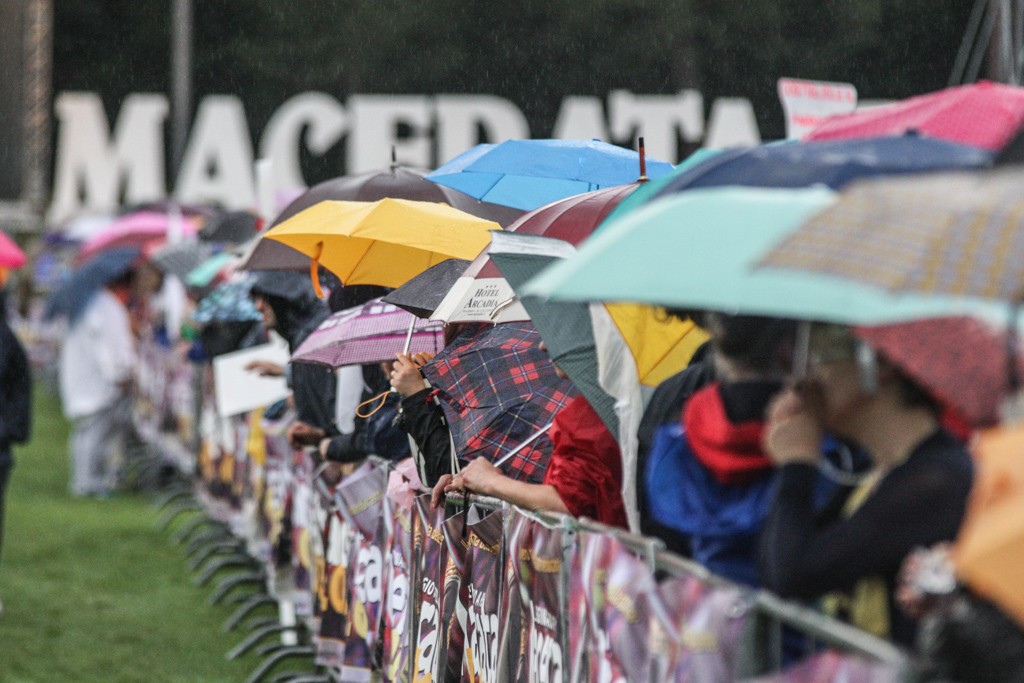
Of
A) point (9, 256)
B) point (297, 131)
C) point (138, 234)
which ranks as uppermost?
point (9, 256)

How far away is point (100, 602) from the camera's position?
1090 centimetres

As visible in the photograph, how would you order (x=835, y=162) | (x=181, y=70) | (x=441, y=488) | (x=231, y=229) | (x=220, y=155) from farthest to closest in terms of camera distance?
(x=220, y=155), (x=181, y=70), (x=231, y=229), (x=441, y=488), (x=835, y=162)

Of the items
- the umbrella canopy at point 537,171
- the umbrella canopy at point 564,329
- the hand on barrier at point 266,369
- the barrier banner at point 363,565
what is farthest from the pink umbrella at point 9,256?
the umbrella canopy at point 564,329

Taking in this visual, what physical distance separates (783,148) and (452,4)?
36.6 meters

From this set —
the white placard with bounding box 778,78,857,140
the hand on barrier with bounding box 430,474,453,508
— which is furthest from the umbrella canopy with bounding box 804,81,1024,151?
the white placard with bounding box 778,78,857,140

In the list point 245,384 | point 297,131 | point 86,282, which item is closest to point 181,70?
point 297,131

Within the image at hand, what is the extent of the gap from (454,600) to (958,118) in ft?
7.39

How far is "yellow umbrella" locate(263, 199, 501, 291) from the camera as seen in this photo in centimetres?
682

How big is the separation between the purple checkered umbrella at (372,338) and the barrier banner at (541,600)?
1.97 metres

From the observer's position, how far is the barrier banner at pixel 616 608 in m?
3.89

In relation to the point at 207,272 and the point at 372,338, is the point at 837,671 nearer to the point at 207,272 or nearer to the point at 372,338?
the point at 372,338

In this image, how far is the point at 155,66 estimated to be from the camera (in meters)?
42.3

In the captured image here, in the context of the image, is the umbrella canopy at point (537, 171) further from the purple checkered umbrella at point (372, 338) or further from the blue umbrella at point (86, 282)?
the blue umbrella at point (86, 282)

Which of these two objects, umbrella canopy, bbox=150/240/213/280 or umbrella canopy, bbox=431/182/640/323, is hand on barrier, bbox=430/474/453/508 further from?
umbrella canopy, bbox=150/240/213/280
